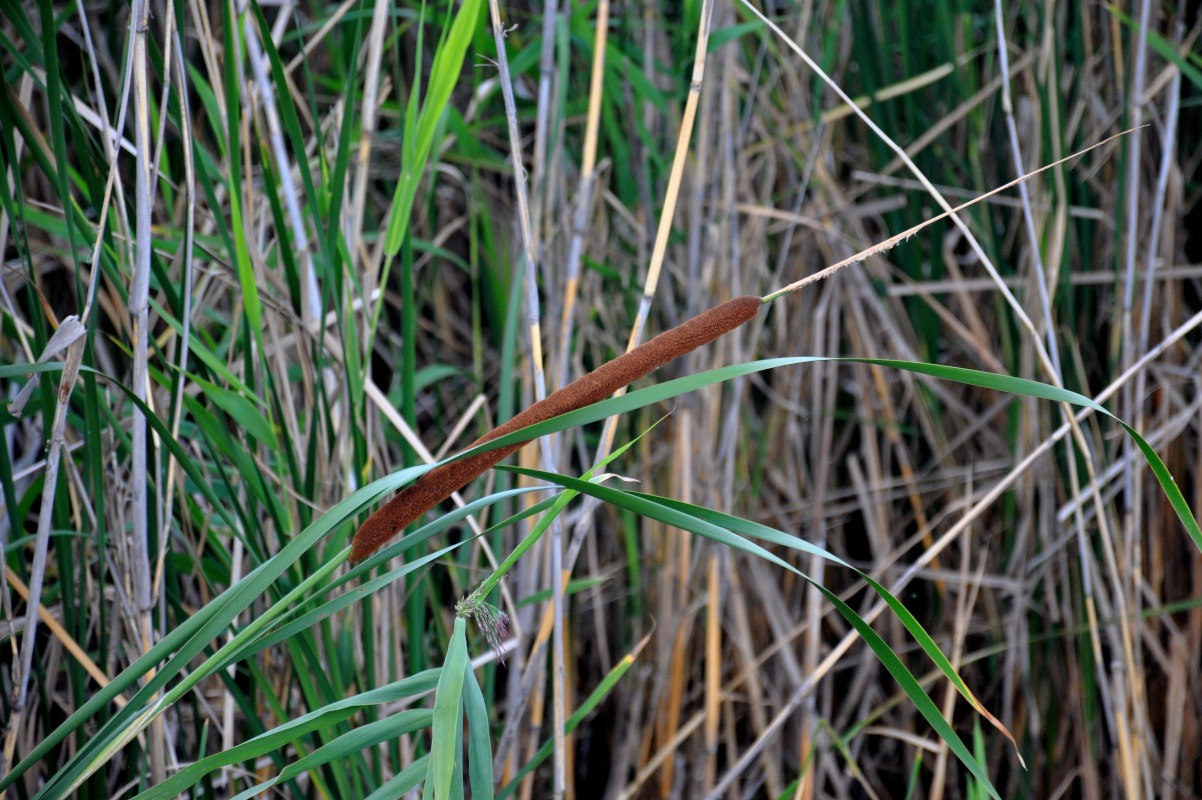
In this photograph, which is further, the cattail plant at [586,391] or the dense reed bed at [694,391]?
the dense reed bed at [694,391]

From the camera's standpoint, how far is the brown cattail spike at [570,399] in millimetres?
380

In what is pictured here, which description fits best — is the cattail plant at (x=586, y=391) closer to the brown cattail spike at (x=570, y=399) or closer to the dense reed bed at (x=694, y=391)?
the brown cattail spike at (x=570, y=399)

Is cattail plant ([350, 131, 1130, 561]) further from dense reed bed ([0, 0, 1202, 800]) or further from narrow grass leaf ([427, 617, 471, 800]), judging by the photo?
dense reed bed ([0, 0, 1202, 800])

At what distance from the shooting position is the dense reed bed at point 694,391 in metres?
0.69

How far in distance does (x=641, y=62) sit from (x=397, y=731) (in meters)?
0.83

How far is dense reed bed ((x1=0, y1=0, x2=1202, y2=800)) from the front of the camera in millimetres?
694

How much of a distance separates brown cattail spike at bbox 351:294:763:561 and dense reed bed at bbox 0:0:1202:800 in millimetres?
213

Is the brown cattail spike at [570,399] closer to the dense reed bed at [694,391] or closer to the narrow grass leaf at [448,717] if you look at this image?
the narrow grass leaf at [448,717]

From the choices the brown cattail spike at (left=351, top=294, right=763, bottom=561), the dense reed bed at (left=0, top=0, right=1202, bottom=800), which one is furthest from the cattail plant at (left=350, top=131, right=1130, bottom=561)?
the dense reed bed at (left=0, top=0, right=1202, bottom=800)

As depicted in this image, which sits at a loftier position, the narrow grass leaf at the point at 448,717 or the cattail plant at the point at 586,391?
the cattail plant at the point at 586,391

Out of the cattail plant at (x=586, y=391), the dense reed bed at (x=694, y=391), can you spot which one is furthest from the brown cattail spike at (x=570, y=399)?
the dense reed bed at (x=694, y=391)

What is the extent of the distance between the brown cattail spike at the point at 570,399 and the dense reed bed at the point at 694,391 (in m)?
0.21

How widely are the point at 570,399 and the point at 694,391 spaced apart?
379 millimetres

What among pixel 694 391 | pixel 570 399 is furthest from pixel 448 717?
pixel 694 391
